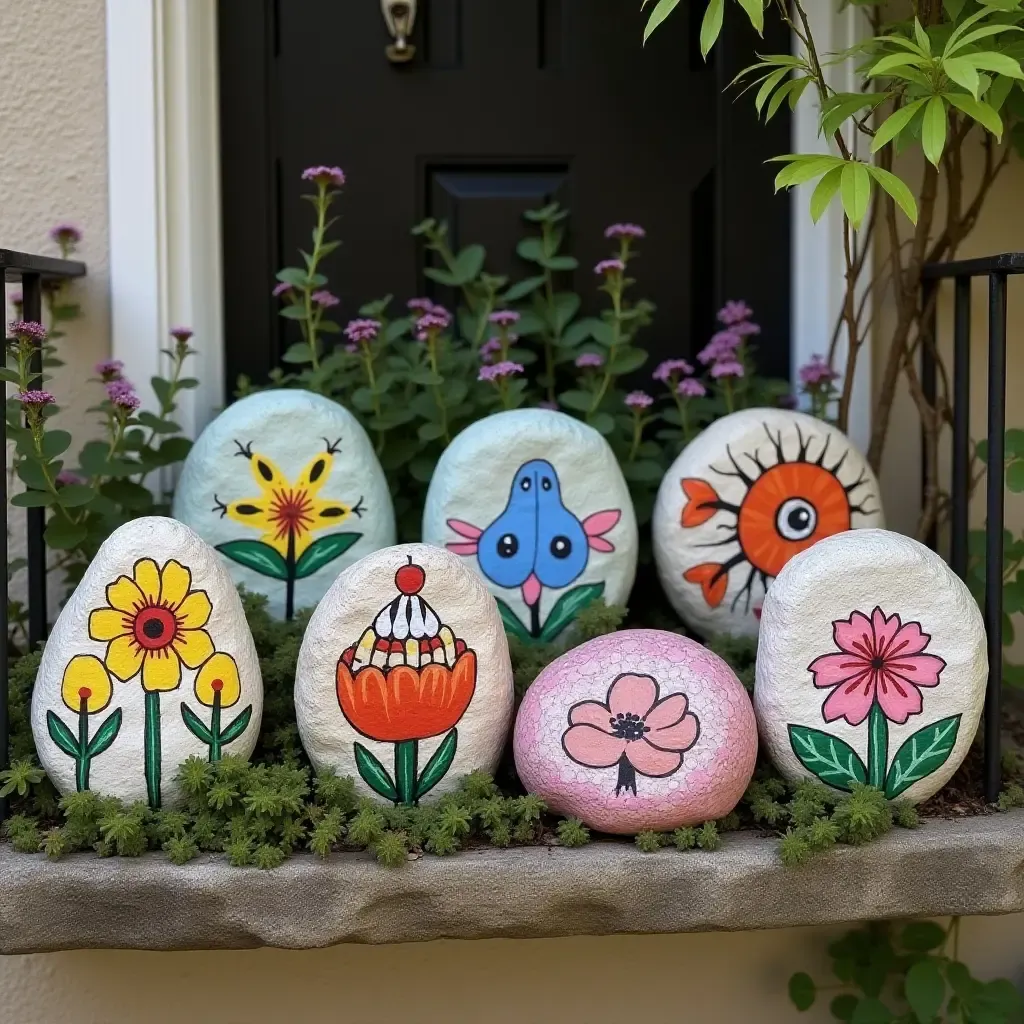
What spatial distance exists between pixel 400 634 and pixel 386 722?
132 millimetres

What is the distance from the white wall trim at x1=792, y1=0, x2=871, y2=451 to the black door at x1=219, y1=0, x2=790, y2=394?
7 centimetres

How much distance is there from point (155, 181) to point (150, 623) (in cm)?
100

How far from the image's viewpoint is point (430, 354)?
2193mm

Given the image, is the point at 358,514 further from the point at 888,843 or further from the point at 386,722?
the point at 888,843

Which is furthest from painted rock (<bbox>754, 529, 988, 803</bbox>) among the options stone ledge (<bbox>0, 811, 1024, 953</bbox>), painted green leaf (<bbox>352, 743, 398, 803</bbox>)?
painted green leaf (<bbox>352, 743, 398, 803</bbox>)

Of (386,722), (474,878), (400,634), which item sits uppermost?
(400,634)

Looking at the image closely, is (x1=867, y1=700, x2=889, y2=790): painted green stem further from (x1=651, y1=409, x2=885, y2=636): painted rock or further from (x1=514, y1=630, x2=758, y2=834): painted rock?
(x1=651, y1=409, x2=885, y2=636): painted rock

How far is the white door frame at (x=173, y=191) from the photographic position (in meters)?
2.20

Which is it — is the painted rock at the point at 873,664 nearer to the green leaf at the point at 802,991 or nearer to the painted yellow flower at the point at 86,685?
the green leaf at the point at 802,991

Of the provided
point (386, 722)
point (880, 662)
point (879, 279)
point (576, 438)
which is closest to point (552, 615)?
point (576, 438)

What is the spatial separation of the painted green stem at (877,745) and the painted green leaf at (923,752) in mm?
13

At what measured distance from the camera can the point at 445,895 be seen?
5.13 feet

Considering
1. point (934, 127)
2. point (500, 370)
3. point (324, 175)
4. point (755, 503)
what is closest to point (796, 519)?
point (755, 503)

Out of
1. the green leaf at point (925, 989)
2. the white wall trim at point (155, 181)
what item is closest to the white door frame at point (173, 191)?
the white wall trim at point (155, 181)
